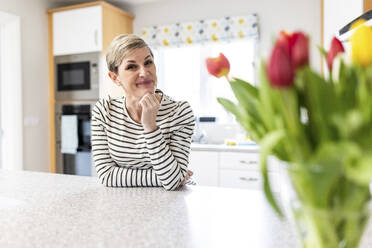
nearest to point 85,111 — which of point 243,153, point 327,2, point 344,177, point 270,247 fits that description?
point 243,153

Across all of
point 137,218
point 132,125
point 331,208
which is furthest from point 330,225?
point 132,125

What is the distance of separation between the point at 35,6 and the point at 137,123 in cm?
306

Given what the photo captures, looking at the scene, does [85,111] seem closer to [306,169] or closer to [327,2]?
[327,2]

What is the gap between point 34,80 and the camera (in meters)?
3.76

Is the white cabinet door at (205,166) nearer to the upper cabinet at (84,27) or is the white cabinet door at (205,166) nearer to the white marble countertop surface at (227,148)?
the white marble countertop surface at (227,148)

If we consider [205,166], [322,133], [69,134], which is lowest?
[205,166]

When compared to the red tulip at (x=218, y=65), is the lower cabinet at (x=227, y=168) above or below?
below

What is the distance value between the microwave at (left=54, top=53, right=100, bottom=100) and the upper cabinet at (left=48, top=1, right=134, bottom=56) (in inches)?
3.3

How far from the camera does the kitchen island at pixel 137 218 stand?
75cm

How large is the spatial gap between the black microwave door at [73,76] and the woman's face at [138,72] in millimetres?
2468

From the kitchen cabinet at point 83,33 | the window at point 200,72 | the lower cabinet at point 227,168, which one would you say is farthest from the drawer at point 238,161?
the kitchen cabinet at point 83,33

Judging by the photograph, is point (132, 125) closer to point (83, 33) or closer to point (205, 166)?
point (205, 166)

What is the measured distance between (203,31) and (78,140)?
6.29ft

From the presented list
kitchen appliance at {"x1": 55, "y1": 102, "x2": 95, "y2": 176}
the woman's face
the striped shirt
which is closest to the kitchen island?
the striped shirt
